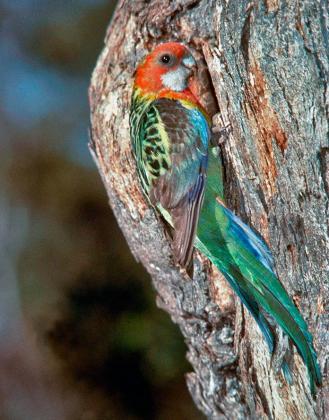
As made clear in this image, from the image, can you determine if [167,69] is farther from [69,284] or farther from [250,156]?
[69,284]

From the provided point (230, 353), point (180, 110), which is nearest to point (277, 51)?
point (180, 110)

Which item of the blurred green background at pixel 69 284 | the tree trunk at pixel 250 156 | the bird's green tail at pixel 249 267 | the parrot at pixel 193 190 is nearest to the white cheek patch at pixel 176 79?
the parrot at pixel 193 190

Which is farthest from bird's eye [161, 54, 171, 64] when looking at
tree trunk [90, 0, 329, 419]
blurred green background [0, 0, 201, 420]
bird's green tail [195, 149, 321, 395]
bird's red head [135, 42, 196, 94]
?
blurred green background [0, 0, 201, 420]

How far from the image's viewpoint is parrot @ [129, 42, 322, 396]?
299cm

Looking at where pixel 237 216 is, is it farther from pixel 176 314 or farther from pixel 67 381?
pixel 67 381

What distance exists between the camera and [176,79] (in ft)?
11.2

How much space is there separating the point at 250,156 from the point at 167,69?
53 centimetres

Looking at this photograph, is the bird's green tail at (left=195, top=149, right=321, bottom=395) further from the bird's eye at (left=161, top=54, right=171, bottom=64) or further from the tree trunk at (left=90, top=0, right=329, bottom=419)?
the bird's eye at (left=161, top=54, right=171, bottom=64)

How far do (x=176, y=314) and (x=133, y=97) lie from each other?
1.16 m

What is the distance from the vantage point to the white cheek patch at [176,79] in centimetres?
337

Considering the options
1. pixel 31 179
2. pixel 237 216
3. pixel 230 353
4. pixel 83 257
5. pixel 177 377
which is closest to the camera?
pixel 237 216

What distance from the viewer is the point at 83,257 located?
6285mm

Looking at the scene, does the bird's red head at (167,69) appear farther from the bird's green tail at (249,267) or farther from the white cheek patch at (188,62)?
the bird's green tail at (249,267)

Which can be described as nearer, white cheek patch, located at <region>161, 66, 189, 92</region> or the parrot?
the parrot
